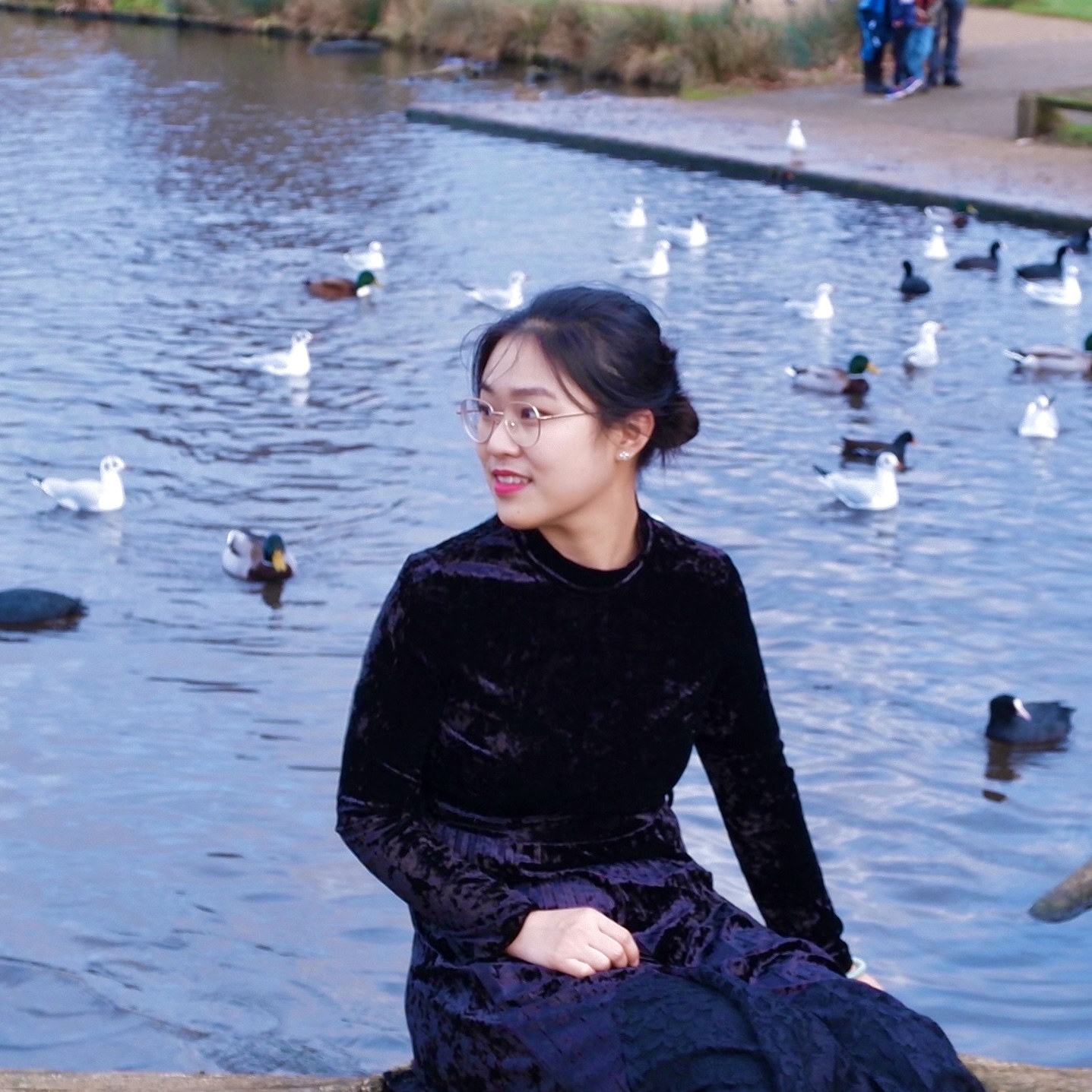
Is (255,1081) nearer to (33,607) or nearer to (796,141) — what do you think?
(33,607)

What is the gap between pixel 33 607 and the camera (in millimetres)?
7566

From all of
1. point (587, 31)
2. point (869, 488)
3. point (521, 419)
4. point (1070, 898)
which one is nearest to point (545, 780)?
point (521, 419)

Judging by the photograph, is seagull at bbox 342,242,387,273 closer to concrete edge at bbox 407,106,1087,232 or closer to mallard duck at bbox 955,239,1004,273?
mallard duck at bbox 955,239,1004,273

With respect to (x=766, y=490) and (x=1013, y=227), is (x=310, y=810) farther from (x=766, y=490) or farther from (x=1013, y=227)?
(x=1013, y=227)

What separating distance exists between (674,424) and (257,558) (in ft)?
18.1

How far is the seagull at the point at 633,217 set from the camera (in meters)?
16.2

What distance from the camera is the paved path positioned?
56.8 feet

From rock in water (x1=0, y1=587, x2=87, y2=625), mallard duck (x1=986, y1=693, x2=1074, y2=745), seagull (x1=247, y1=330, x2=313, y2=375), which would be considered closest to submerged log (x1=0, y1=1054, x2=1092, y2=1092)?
mallard duck (x1=986, y1=693, x2=1074, y2=745)

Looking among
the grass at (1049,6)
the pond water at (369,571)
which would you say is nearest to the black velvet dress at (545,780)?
the pond water at (369,571)

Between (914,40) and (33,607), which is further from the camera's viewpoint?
(914,40)

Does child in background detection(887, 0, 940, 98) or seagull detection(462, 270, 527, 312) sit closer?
seagull detection(462, 270, 527, 312)

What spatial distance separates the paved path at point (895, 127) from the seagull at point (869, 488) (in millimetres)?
7349

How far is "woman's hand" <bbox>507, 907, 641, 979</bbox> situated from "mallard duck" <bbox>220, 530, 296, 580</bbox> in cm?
566

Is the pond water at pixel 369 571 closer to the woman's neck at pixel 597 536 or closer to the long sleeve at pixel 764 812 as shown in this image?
the long sleeve at pixel 764 812
